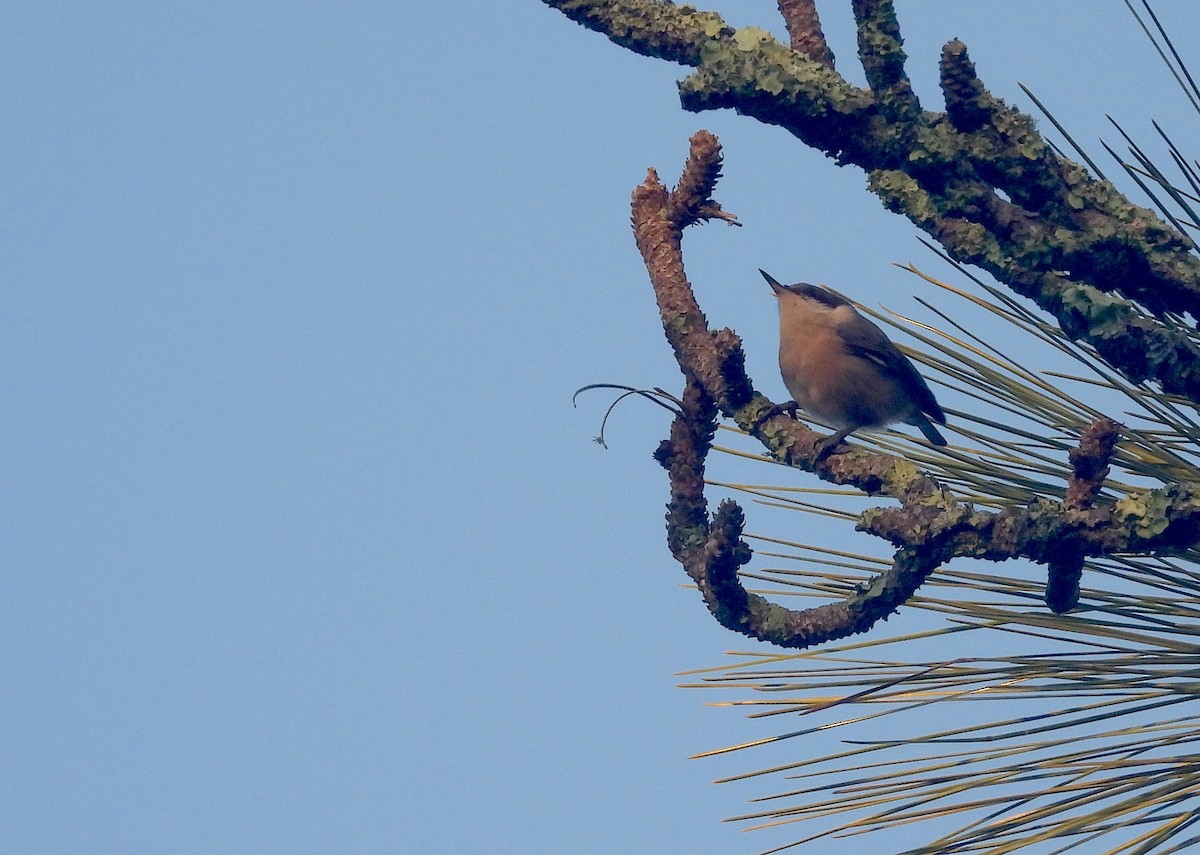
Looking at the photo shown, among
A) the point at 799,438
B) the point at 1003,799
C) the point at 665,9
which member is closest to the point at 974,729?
the point at 1003,799

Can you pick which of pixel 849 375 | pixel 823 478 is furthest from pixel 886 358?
pixel 823 478

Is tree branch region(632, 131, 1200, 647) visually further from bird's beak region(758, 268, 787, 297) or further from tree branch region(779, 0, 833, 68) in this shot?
bird's beak region(758, 268, 787, 297)

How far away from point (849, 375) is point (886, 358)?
219 millimetres

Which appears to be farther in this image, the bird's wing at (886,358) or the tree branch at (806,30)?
the bird's wing at (886,358)

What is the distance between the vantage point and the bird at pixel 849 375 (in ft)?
10.0

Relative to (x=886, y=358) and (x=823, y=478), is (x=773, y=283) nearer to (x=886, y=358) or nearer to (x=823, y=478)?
(x=886, y=358)

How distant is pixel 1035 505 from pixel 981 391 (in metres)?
0.72

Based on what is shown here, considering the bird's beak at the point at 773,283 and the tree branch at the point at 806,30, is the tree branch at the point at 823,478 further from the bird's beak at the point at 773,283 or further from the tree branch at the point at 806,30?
the bird's beak at the point at 773,283

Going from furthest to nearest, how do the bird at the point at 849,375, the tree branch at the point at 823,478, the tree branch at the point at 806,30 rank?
1. the bird at the point at 849,375
2. the tree branch at the point at 806,30
3. the tree branch at the point at 823,478

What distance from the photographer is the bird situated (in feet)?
10.0

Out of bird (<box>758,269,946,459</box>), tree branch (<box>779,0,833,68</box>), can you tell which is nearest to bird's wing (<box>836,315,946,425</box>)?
bird (<box>758,269,946,459</box>)

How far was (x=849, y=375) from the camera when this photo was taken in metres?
3.03

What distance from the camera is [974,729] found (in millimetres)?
2053

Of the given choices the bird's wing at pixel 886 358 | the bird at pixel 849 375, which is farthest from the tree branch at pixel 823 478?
Answer: the bird's wing at pixel 886 358
